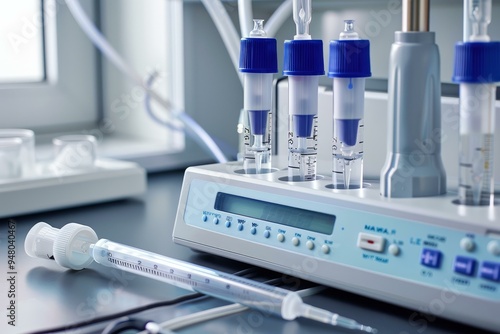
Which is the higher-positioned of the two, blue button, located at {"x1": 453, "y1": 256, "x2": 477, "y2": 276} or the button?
the button

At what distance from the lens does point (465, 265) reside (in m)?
0.60

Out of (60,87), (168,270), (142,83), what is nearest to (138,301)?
(168,270)

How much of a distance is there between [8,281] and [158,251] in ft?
0.57

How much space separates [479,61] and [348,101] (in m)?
0.15

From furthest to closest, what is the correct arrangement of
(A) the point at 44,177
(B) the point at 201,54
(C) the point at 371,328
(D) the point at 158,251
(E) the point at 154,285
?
(B) the point at 201,54 < (A) the point at 44,177 < (D) the point at 158,251 < (E) the point at 154,285 < (C) the point at 371,328

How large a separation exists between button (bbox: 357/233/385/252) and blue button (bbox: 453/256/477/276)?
0.23 feet

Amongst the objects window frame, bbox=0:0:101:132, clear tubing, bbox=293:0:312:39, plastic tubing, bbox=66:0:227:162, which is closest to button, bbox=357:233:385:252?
clear tubing, bbox=293:0:312:39

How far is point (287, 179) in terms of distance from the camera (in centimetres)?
78

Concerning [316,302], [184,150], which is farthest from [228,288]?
[184,150]

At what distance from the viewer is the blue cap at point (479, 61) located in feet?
2.06

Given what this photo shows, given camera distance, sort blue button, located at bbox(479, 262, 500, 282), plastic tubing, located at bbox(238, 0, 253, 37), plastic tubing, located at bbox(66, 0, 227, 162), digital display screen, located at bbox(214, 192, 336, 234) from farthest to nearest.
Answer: plastic tubing, located at bbox(66, 0, 227, 162) < plastic tubing, located at bbox(238, 0, 253, 37) < digital display screen, located at bbox(214, 192, 336, 234) < blue button, located at bbox(479, 262, 500, 282)

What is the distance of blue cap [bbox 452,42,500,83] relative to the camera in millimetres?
627

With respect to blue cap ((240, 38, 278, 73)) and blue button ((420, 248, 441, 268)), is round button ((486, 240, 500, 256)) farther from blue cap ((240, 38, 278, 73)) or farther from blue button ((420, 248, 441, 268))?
blue cap ((240, 38, 278, 73))

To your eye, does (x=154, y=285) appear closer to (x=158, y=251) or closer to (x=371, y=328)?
(x=158, y=251)
